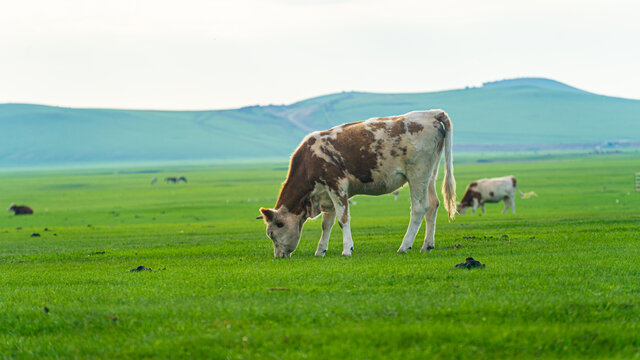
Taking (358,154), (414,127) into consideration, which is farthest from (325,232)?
(414,127)

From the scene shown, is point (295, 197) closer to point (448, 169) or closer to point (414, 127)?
point (414, 127)

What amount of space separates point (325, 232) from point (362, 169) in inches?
68.0

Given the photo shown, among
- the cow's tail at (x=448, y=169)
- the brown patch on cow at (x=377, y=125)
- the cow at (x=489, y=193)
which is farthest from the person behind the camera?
the cow at (x=489, y=193)

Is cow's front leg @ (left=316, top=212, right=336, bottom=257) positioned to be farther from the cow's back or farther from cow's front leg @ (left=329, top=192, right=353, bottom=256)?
the cow's back

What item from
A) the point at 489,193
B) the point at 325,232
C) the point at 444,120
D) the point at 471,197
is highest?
the point at 444,120

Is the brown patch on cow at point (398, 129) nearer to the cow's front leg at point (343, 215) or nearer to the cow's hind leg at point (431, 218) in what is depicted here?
the cow's hind leg at point (431, 218)

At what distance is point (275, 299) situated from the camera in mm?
10422

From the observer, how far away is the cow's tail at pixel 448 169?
54.7 feet

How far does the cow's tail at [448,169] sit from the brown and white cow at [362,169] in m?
0.03

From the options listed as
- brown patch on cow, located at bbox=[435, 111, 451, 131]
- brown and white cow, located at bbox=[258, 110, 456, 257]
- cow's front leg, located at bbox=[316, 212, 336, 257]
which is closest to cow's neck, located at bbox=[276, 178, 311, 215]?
brown and white cow, located at bbox=[258, 110, 456, 257]

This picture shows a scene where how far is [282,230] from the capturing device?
662 inches

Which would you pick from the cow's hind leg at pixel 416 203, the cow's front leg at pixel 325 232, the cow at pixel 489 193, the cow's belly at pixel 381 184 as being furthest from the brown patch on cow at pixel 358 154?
the cow at pixel 489 193

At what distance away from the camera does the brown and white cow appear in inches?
642

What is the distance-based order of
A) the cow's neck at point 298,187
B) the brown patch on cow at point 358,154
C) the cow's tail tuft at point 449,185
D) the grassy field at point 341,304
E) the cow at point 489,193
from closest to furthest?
1. the grassy field at point 341,304
2. the brown patch on cow at point 358,154
3. the cow's neck at point 298,187
4. the cow's tail tuft at point 449,185
5. the cow at point 489,193
